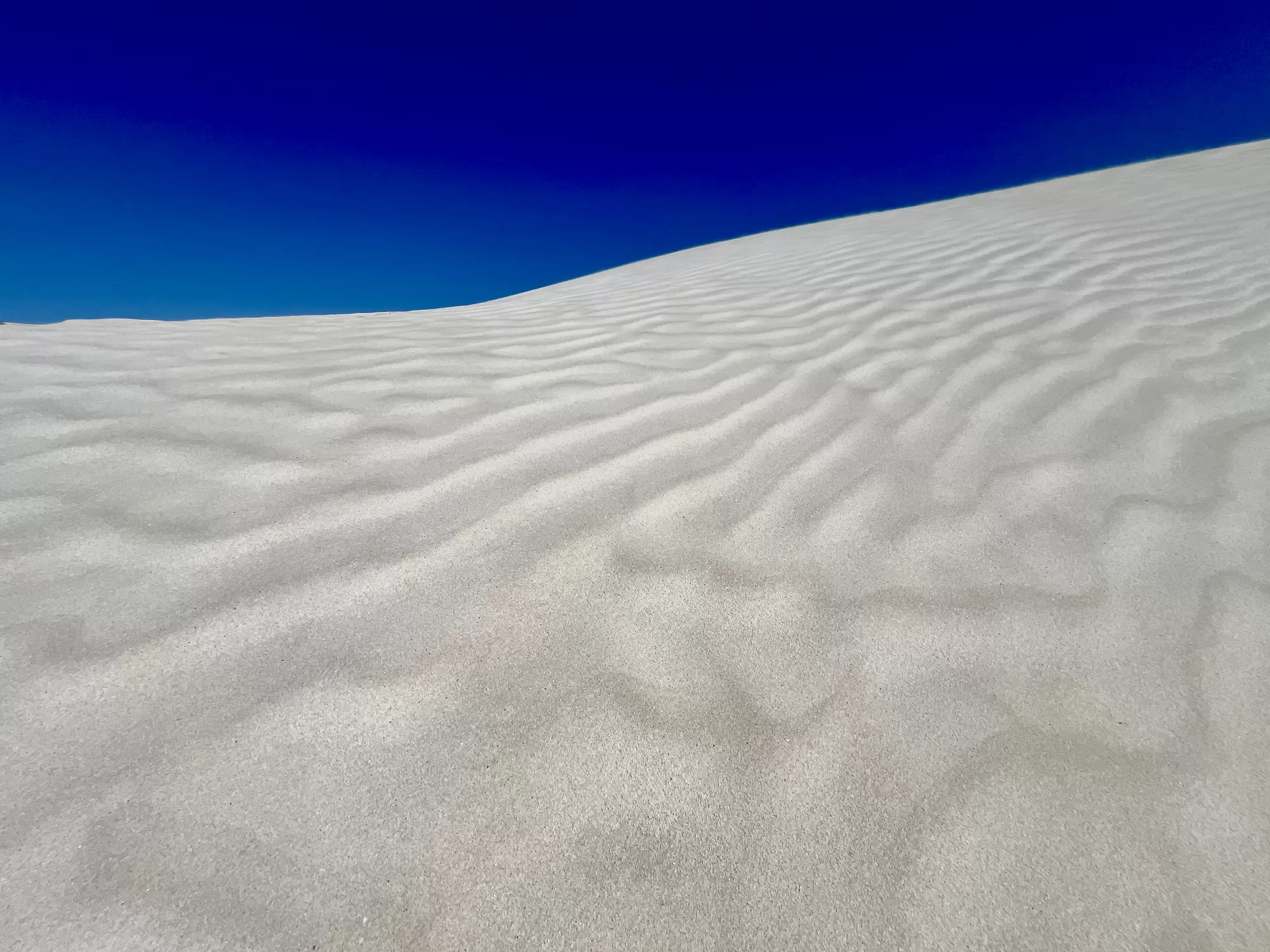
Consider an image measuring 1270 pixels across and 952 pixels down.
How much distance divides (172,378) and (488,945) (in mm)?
1914

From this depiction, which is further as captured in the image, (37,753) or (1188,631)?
(1188,631)

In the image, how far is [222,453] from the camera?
154 centimetres

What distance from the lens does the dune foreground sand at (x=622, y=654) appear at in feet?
2.62

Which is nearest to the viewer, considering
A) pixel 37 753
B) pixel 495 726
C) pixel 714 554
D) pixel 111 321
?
pixel 37 753

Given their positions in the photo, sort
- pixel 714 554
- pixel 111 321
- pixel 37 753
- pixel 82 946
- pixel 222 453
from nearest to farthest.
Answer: pixel 82 946
pixel 37 753
pixel 714 554
pixel 222 453
pixel 111 321

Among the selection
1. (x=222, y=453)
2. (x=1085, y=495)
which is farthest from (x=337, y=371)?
(x=1085, y=495)

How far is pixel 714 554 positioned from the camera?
1.40 meters

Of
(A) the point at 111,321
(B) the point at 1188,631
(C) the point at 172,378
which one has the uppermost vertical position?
(A) the point at 111,321

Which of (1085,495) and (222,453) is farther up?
(222,453)

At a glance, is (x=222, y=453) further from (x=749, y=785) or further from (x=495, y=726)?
(x=749, y=785)

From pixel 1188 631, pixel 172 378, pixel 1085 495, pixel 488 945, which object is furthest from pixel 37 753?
pixel 1085 495

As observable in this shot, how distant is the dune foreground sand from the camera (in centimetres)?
80

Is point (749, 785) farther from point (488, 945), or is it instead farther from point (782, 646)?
point (488, 945)

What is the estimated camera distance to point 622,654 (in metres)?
1.14
